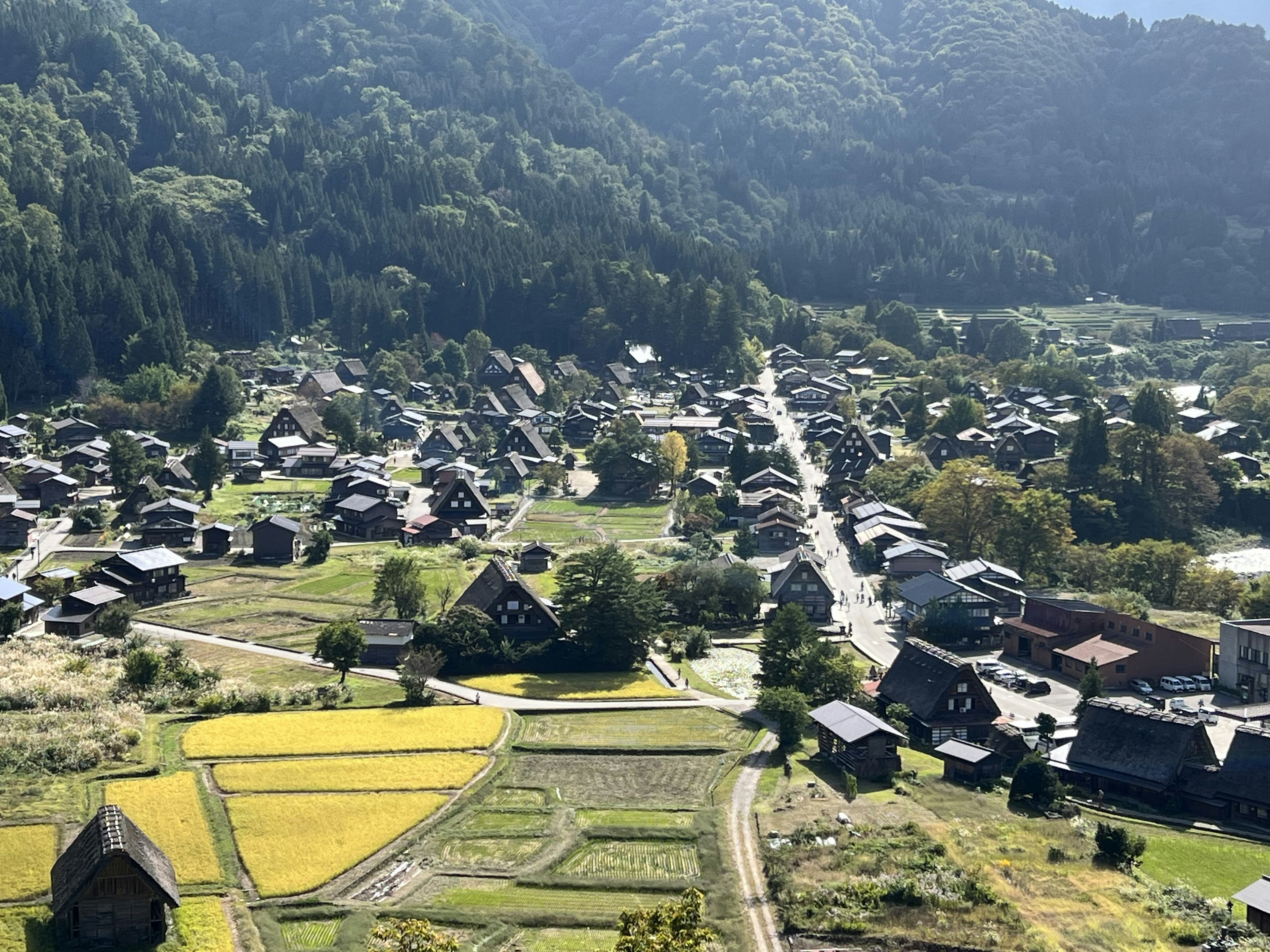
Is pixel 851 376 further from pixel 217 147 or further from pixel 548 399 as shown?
pixel 217 147

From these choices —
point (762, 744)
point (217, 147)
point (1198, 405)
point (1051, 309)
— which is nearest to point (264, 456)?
point (762, 744)

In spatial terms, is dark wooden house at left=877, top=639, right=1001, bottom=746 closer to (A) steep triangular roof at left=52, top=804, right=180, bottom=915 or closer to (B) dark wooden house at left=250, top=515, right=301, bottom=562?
(A) steep triangular roof at left=52, top=804, right=180, bottom=915

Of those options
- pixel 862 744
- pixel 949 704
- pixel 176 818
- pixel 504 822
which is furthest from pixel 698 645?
pixel 176 818

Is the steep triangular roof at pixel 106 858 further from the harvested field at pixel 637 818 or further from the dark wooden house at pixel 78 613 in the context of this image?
the dark wooden house at pixel 78 613

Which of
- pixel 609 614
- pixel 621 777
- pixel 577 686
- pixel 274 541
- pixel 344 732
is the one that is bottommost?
pixel 274 541

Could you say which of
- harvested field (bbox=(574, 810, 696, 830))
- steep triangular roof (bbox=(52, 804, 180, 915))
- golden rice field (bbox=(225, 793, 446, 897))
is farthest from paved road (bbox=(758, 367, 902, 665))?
steep triangular roof (bbox=(52, 804, 180, 915))

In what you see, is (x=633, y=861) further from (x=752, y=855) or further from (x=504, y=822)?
(x=504, y=822)

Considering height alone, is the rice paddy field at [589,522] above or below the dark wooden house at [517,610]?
below

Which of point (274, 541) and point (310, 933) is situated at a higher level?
Result: point (310, 933)

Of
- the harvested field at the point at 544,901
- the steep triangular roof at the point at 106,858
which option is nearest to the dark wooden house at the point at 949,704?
the harvested field at the point at 544,901
